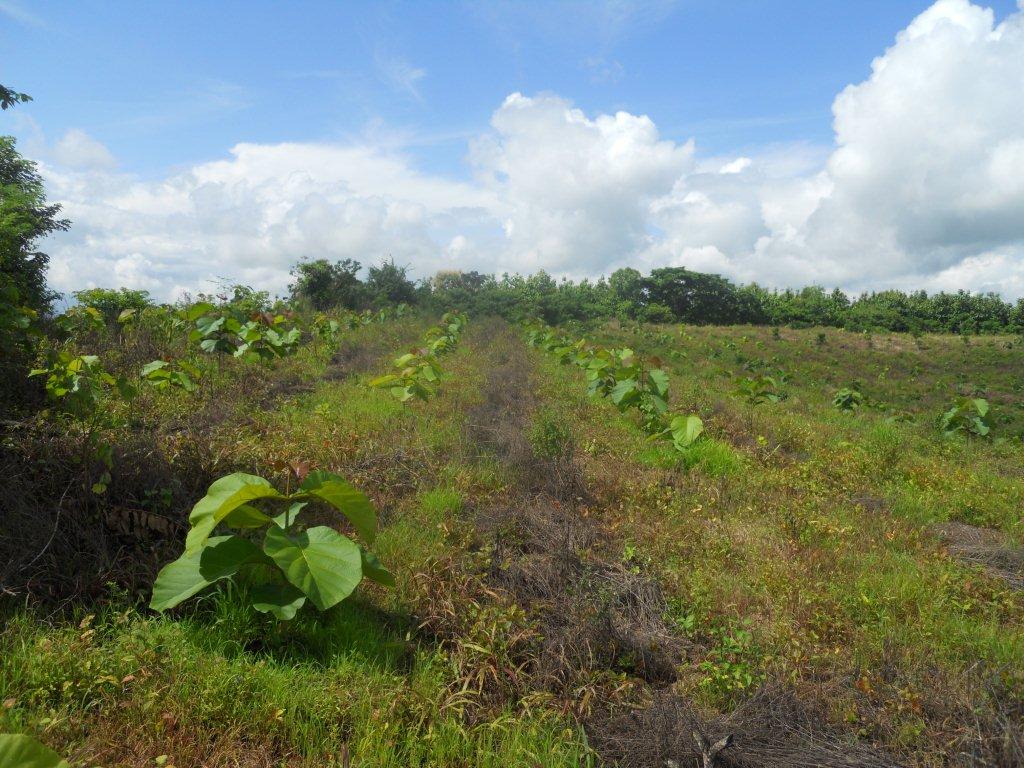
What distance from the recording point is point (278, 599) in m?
2.72

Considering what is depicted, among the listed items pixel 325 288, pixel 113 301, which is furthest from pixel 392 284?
pixel 113 301

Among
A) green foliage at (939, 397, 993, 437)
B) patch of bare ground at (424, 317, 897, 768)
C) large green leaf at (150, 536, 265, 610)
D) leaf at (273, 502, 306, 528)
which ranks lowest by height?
patch of bare ground at (424, 317, 897, 768)

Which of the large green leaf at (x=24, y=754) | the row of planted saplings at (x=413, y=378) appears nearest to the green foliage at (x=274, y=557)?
the large green leaf at (x=24, y=754)

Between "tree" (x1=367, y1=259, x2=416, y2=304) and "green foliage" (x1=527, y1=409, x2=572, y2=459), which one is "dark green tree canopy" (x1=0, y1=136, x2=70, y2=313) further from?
"tree" (x1=367, y1=259, x2=416, y2=304)

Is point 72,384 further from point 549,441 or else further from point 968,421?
point 968,421

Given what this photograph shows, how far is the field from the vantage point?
2295 millimetres

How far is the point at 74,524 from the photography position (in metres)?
3.19

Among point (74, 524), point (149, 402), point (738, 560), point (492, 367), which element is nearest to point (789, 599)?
point (738, 560)

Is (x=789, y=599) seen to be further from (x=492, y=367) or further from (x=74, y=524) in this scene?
(x=492, y=367)

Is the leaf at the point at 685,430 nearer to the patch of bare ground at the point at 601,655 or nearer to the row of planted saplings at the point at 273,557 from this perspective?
the patch of bare ground at the point at 601,655

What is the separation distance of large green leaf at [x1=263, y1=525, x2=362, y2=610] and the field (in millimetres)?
319

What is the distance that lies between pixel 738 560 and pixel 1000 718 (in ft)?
5.32

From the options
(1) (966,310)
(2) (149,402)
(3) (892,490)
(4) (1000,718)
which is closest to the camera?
(4) (1000,718)

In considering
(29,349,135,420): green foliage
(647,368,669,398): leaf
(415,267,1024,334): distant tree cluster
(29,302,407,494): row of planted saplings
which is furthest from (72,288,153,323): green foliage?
(415,267,1024,334): distant tree cluster
